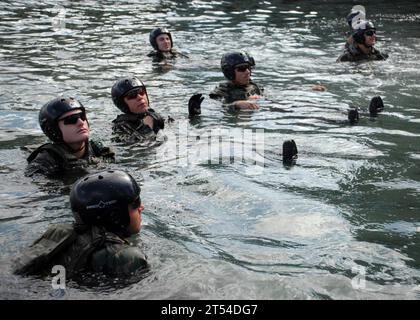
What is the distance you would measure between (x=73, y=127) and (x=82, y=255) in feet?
10.7

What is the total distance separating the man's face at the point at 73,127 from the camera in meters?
8.27

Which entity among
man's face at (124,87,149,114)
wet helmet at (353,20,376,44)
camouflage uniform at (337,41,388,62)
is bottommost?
man's face at (124,87,149,114)

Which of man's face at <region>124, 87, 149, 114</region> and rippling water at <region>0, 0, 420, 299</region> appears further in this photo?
man's face at <region>124, 87, 149, 114</region>

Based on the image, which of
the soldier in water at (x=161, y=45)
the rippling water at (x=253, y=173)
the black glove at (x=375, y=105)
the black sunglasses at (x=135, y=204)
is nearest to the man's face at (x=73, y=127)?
the rippling water at (x=253, y=173)

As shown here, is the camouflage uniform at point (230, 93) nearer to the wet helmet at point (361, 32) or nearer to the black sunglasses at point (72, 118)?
the black sunglasses at point (72, 118)

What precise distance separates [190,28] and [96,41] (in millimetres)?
3713

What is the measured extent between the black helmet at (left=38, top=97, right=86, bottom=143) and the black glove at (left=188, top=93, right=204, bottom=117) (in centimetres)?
293

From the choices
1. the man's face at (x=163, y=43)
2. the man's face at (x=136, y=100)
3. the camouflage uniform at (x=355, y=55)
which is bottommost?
the man's face at (x=136, y=100)

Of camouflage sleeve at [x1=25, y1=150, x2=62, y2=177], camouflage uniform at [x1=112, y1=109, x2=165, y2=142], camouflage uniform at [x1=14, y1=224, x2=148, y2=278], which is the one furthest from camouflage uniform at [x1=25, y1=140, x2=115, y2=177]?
camouflage uniform at [x1=14, y1=224, x2=148, y2=278]

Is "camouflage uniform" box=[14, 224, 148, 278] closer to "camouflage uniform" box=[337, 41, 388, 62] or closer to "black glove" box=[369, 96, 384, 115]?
"black glove" box=[369, 96, 384, 115]

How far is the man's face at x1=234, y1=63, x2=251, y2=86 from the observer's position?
12.0 meters

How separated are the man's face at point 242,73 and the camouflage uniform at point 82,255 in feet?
22.9

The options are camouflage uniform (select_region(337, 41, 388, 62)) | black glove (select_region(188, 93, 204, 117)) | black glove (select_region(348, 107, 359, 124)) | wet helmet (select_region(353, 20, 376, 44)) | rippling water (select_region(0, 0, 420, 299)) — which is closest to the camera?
rippling water (select_region(0, 0, 420, 299))
